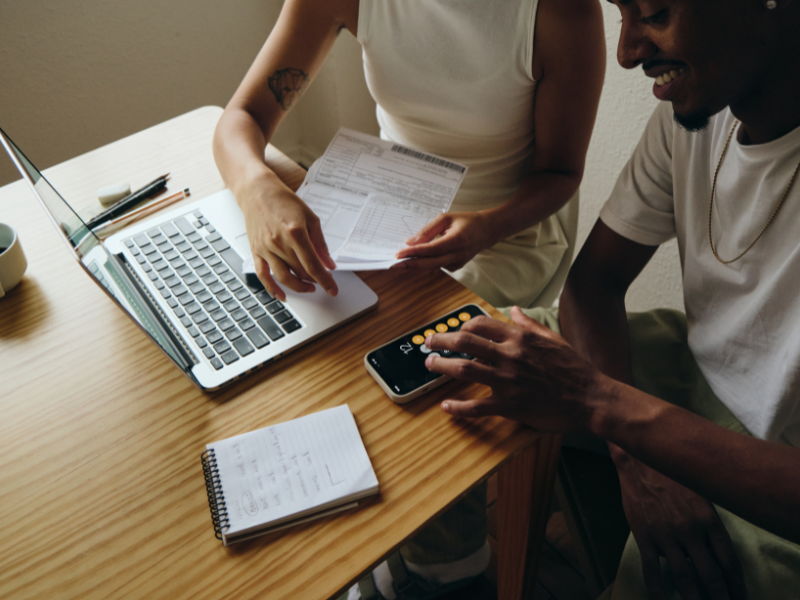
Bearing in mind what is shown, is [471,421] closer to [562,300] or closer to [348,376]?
[348,376]

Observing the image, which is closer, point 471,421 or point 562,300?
point 471,421

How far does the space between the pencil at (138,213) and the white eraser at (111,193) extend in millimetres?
54

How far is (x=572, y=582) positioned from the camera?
1.17m

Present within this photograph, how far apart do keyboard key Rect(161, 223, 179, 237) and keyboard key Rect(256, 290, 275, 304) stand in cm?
20

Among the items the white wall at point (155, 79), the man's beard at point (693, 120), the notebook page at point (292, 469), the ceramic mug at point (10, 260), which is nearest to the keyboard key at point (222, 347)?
the notebook page at point (292, 469)

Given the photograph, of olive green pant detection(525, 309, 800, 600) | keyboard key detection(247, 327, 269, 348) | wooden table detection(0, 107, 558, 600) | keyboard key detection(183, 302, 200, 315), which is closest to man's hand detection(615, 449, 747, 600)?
olive green pant detection(525, 309, 800, 600)

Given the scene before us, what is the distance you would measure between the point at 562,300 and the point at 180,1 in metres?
1.70

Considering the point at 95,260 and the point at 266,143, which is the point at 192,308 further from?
the point at 266,143

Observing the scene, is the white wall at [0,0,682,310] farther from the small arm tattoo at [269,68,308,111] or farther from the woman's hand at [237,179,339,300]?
the woman's hand at [237,179,339,300]

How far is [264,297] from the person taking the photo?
719 millimetres

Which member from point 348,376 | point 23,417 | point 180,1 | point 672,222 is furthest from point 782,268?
point 180,1

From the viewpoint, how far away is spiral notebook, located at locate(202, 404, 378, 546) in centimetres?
51

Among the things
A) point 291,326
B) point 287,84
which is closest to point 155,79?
point 287,84

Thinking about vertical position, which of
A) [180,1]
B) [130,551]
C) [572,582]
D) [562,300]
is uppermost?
[180,1]
